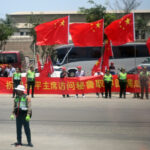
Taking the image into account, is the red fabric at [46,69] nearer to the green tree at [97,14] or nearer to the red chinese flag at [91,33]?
the red chinese flag at [91,33]

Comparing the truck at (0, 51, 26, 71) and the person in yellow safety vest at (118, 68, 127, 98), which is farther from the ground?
the truck at (0, 51, 26, 71)

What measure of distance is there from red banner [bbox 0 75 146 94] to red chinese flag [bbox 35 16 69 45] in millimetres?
2170

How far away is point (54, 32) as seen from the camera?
21.9 m

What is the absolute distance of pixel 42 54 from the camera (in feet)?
152

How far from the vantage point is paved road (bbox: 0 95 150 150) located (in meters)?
8.97

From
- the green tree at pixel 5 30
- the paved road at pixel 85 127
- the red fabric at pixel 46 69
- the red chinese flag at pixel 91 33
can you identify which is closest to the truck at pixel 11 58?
the green tree at pixel 5 30

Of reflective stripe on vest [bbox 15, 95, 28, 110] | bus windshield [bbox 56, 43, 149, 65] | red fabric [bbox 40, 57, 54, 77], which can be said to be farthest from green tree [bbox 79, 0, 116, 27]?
reflective stripe on vest [bbox 15, 95, 28, 110]

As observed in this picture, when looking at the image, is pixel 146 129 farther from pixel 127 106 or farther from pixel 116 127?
pixel 127 106

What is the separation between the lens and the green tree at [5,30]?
4647cm

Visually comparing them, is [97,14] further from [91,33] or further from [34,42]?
[91,33]

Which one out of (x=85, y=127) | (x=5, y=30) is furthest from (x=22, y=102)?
(x=5, y=30)

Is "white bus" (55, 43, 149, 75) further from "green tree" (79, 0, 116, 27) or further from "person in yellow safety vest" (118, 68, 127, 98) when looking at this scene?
"person in yellow safety vest" (118, 68, 127, 98)

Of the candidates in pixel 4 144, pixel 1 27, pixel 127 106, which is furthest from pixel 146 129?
pixel 1 27

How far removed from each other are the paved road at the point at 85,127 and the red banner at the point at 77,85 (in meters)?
4.43
